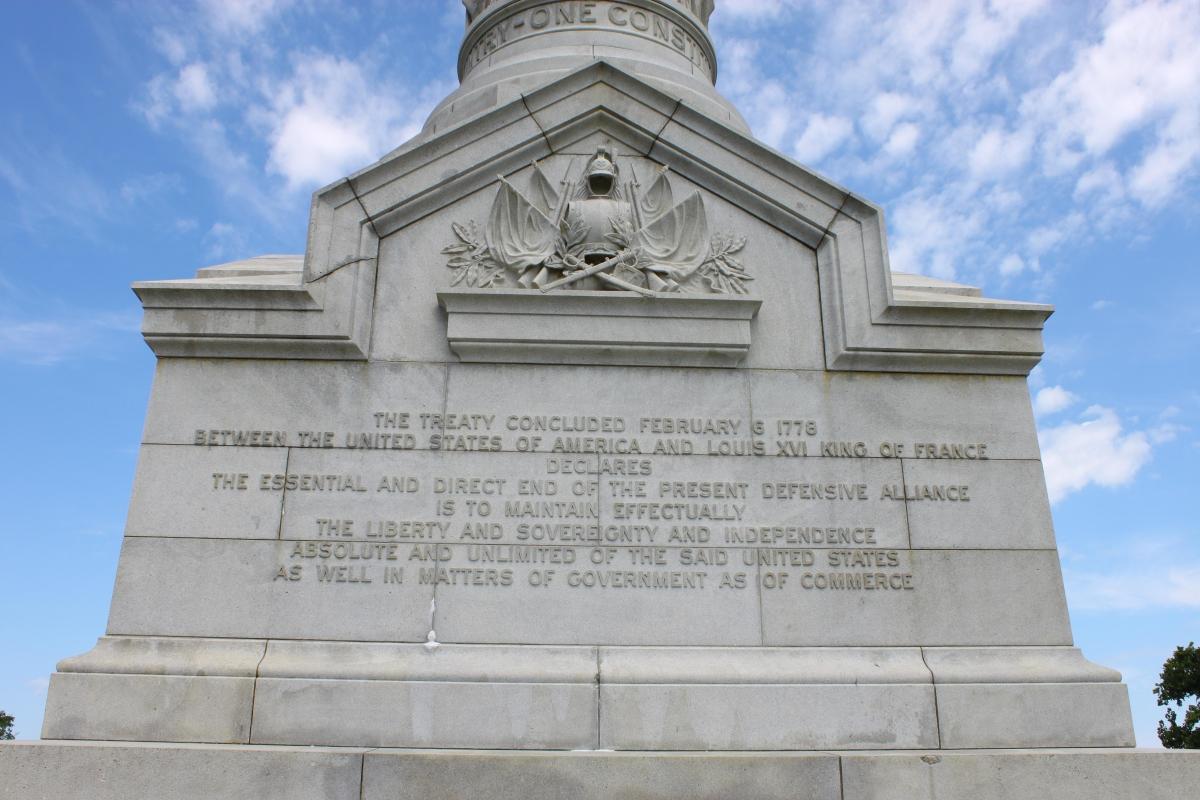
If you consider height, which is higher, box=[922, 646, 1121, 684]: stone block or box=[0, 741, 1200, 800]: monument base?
box=[922, 646, 1121, 684]: stone block

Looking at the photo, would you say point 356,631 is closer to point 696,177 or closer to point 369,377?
point 369,377

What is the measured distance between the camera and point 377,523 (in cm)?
838

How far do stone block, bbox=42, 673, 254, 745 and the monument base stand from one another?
1.39 ft

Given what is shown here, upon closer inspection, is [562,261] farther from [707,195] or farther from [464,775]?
[464,775]

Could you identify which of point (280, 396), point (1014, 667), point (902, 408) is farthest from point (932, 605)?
point (280, 396)

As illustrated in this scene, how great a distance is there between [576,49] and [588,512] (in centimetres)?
701

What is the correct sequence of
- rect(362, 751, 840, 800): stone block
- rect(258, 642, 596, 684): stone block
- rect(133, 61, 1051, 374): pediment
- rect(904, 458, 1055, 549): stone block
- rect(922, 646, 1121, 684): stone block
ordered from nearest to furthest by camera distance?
rect(362, 751, 840, 800): stone block
rect(258, 642, 596, 684): stone block
rect(922, 646, 1121, 684): stone block
rect(904, 458, 1055, 549): stone block
rect(133, 61, 1051, 374): pediment

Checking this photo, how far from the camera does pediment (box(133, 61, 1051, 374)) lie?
916 centimetres

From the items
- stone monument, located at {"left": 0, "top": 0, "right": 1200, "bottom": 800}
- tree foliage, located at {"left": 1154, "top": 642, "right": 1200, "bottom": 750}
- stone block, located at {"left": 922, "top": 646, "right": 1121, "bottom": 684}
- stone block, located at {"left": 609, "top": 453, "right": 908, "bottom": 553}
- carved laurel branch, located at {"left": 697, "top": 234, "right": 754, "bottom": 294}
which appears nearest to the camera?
stone monument, located at {"left": 0, "top": 0, "right": 1200, "bottom": 800}

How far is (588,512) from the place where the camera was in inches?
333

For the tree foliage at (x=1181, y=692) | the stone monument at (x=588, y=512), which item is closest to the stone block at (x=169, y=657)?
the stone monument at (x=588, y=512)

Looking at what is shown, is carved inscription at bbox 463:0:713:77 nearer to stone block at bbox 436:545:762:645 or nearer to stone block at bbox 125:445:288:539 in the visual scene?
stone block at bbox 125:445:288:539

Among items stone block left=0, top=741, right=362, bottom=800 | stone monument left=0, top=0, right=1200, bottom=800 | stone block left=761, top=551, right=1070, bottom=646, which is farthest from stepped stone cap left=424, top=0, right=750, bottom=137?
stone block left=0, top=741, right=362, bottom=800

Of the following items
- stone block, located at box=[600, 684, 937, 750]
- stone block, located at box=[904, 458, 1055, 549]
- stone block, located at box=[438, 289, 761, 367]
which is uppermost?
stone block, located at box=[438, 289, 761, 367]
